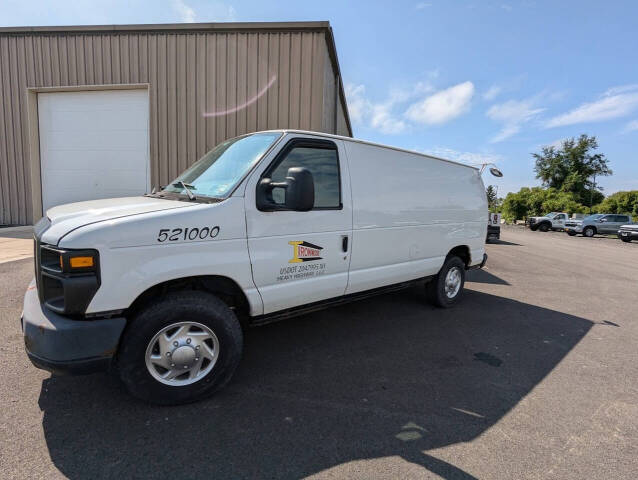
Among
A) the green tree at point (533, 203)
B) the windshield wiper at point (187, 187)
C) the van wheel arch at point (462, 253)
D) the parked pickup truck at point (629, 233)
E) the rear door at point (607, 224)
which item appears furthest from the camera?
the green tree at point (533, 203)

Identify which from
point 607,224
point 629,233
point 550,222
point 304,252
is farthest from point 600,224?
point 304,252

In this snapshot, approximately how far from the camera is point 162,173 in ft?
35.5

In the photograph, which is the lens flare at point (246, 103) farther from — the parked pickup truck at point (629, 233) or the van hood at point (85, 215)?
the parked pickup truck at point (629, 233)

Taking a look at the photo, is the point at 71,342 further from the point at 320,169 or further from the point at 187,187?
the point at 320,169

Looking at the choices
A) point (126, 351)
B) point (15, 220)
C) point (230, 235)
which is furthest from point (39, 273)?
point (15, 220)

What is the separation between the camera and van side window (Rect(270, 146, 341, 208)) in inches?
126

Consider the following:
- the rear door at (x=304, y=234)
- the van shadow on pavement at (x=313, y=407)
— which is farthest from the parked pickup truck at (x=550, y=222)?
the rear door at (x=304, y=234)

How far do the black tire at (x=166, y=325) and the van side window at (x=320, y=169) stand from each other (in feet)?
3.76

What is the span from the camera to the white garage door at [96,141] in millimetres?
10828

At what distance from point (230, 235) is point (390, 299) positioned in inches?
148

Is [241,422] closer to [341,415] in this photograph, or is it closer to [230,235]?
[341,415]

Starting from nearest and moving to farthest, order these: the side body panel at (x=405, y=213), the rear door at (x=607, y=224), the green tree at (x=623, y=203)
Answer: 1. the side body panel at (x=405, y=213)
2. the rear door at (x=607, y=224)
3. the green tree at (x=623, y=203)

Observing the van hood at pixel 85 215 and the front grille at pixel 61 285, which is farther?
the van hood at pixel 85 215

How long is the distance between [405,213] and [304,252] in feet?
5.39
